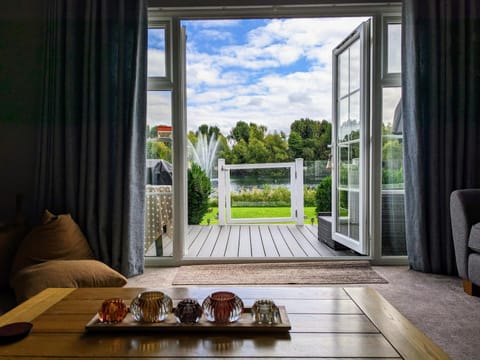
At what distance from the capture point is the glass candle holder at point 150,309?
1.11m

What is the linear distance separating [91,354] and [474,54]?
3.39 meters

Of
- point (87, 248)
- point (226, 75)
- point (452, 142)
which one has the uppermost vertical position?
point (226, 75)

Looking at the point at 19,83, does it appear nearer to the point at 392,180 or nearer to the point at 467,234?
the point at 392,180

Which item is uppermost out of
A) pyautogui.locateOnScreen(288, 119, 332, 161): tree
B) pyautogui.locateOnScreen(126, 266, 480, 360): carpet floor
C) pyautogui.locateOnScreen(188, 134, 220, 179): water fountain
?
pyautogui.locateOnScreen(288, 119, 332, 161): tree

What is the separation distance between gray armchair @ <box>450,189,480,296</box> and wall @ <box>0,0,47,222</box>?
3.32 meters

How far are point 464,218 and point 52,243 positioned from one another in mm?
2831

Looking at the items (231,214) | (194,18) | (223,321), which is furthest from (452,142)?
(231,214)

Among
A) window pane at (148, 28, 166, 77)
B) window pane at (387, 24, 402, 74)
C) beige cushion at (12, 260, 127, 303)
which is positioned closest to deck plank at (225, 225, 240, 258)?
beige cushion at (12, 260, 127, 303)

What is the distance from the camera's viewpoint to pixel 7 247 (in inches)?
102

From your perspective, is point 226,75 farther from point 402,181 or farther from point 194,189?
point 402,181

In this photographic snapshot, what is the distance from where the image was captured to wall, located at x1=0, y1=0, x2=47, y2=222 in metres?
3.14

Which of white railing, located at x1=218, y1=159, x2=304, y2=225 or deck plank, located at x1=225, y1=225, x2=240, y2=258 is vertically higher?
white railing, located at x1=218, y1=159, x2=304, y2=225

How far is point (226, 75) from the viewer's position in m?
7.29

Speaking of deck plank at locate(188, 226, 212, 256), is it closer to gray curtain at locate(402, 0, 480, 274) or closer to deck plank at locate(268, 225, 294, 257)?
deck plank at locate(268, 225, 294, 257)
